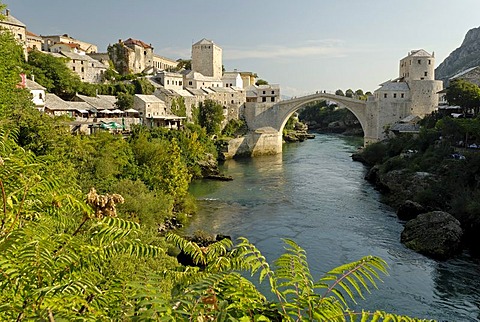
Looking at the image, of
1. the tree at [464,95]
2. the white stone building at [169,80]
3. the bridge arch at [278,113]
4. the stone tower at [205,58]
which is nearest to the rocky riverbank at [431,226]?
the tree at [464,95]

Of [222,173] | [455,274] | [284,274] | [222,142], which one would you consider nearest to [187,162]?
[222,173]

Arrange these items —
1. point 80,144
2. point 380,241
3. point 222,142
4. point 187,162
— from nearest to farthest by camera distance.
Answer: point 380,241 < point 80,144 < point 187,162 < point 222,142

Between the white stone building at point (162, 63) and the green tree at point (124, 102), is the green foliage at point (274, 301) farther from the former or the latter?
the white stone building at point (162, 63)

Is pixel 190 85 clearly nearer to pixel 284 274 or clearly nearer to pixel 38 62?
pixel 38 62

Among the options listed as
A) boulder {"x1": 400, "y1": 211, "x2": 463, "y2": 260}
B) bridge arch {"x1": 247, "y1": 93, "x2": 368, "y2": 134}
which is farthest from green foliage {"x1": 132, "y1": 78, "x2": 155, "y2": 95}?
boulder {"x1": 400, "y1": 211, "x2": 463, "y2": 260}

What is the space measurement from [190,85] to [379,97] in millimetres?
20731

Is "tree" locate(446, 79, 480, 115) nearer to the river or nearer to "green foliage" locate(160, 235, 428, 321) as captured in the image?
the river

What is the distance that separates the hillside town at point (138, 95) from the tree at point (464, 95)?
19.5 meters

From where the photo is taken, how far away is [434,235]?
15.1 metres

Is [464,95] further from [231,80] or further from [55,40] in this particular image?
[55,40]

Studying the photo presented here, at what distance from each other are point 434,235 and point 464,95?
18998 mm

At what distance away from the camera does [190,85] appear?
156 ft

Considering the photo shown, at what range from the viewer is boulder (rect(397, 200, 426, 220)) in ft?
61.6

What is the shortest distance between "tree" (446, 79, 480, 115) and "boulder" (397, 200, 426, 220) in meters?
15.0
